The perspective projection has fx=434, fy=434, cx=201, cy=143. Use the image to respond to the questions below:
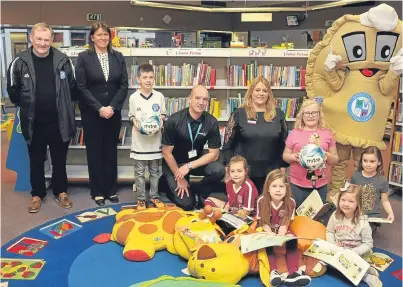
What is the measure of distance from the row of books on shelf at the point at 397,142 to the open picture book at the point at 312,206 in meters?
1.56

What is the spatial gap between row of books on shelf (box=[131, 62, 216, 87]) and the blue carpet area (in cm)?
193

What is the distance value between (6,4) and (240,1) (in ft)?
18.2

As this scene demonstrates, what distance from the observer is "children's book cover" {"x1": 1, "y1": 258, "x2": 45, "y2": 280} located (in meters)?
2.80

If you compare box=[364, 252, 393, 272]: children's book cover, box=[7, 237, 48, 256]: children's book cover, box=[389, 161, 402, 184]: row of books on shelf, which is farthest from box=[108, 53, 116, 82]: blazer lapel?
box=[389, 161, 402, 184]: row of books on shelf

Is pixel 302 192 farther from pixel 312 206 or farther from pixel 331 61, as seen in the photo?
pixel 331 61

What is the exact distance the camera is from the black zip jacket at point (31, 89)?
12.1ft

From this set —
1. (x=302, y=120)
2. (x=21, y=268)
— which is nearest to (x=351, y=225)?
(x=302, y=120)

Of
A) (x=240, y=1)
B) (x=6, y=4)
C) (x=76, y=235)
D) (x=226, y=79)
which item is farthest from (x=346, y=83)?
(x=6, y=4)

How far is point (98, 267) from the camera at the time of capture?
2.90m

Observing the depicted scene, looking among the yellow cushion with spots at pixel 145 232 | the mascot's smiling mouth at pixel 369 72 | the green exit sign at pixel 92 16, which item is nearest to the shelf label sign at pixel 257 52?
the mascot's smiling mouth at pixel 369 72

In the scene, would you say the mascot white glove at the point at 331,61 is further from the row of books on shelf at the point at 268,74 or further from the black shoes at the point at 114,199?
the black shoes at the point at 114,199

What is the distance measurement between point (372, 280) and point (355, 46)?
6.63ft

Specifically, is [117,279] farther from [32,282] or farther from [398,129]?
[398,129]

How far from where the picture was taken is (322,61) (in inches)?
156
